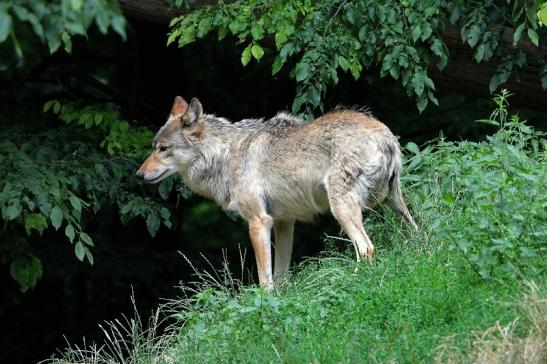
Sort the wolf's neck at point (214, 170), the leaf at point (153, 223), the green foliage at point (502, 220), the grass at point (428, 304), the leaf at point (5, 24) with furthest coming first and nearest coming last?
the leaf at point (153, 223) → the wolf's neck at point (214, 170) → the green foliage at point (502, 220) → the grass at point (428, 304) → the leaf at point (5, 24)

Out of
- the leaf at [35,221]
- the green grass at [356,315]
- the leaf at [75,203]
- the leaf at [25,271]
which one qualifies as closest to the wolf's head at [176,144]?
the leaf at [75,203]

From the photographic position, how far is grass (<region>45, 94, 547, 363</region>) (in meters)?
6.32

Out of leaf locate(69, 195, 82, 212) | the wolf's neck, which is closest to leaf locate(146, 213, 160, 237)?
the wolf's neck

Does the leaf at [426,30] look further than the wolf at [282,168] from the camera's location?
Yes

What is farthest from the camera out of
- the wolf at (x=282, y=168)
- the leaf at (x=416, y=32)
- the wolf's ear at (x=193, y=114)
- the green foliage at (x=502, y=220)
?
the wolf's ear at (x=193, y=114)

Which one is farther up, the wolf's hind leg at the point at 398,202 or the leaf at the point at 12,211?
the leaf at the point at 12,211

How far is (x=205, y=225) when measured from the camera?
17.4 m

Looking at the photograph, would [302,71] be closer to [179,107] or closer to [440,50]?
[440,50]

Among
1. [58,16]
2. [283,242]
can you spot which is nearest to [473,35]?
[283,242]

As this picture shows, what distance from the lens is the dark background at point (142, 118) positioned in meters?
13.6

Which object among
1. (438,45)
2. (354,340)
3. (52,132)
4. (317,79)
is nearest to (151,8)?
(52,132)

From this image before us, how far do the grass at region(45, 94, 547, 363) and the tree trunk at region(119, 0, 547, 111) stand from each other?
2.80m

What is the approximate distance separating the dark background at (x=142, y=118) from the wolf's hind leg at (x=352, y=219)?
159 inches

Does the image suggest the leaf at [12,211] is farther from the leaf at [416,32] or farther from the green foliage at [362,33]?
the leaf at [416,32]
